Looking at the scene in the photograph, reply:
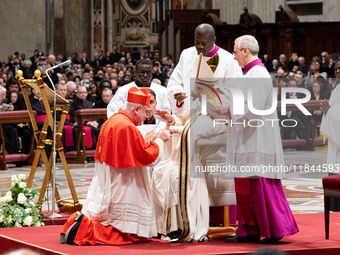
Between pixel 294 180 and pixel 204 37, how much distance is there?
459 cm

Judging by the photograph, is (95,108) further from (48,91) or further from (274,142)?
(274,142)

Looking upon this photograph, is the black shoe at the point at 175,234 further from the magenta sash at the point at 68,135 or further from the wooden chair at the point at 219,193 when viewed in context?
the magenta sash at the point at 68,135

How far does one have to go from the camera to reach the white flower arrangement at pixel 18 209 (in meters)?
6.44

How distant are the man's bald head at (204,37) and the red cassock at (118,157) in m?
0.97

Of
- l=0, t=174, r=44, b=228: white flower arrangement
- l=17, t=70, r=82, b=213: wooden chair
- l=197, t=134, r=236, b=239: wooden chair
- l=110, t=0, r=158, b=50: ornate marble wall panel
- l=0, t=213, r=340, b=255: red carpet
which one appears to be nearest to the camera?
l=0, t=213, r=340, b=255: red carpet

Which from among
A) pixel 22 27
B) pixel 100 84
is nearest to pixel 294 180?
pixel 100 84

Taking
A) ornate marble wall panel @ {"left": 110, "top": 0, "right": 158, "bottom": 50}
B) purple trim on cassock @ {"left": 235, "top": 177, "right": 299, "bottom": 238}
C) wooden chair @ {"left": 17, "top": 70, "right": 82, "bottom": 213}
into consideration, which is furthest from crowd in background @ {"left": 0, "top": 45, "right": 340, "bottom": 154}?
ornate marble wall panel @ {"left": 110, "top": 0, "right": 158, "bottom": 50}

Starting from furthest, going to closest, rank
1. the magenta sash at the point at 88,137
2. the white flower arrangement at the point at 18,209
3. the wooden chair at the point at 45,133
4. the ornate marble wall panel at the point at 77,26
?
the ornate marble wall panel at the point at 77,26 → the magenta sash at the point at 88,137 → the wooden chair at the point at 45,133 → the white flower arrangement at the point at 18,209

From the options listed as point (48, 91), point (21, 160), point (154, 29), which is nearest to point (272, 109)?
point (48, 91)

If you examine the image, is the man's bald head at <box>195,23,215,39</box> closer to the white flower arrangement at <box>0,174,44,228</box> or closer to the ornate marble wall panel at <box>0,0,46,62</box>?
the white flower arrangement at <box>0,174,44,228</box>

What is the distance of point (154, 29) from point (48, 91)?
76.7ft

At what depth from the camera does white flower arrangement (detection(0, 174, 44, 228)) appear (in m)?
6.44

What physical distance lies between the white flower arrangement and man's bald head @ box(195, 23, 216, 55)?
211 centimetres

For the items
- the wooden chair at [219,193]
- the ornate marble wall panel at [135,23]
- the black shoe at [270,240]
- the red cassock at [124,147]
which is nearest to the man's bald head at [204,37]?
the wooden chair at [219,193]
